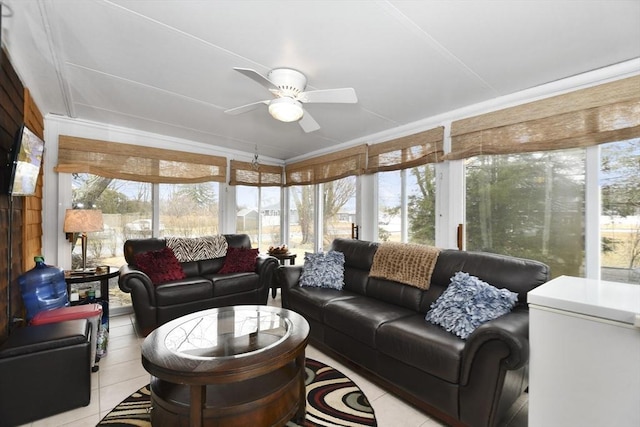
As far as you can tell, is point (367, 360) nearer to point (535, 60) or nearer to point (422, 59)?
point (422, 59)

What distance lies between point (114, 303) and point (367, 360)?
11.2 ft

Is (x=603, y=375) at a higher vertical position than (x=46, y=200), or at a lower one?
lower

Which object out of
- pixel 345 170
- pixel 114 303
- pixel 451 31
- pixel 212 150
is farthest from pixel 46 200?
pixel 451 31

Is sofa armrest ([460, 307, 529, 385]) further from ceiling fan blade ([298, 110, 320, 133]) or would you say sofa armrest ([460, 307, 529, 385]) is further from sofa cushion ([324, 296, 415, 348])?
ceiling fan blade ([298, 110, 320, 133])

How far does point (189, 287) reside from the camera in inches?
132

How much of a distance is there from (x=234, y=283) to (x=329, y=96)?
2.59 metres

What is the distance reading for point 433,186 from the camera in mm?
3410

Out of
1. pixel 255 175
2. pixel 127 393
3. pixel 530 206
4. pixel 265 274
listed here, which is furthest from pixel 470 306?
pixel 255 175

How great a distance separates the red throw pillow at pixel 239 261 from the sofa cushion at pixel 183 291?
46 centimetres

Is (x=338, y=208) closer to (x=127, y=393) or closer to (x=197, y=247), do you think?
(x=197, y=247)

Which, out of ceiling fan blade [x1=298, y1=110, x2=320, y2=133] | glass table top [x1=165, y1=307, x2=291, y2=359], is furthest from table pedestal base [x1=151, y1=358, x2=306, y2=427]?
ceiling fan blade [x1=298, y1=110, x2=320, y2=133]

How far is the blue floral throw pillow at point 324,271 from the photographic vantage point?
3.21 meters

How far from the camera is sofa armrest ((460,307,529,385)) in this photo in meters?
1.50

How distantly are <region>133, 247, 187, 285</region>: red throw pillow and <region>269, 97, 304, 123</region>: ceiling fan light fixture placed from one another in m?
2.34
